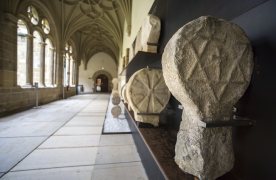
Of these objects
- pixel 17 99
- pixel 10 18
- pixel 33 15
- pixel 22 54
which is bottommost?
pixel 17 99

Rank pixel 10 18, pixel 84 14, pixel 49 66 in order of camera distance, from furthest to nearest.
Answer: pixel 84 14
pixel 49 66
pixel 10 18

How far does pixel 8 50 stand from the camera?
420cm

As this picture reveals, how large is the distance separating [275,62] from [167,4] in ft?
4.66

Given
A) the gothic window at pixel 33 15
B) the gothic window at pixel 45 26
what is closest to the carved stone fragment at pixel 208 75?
the gothic window at pixel 33 15

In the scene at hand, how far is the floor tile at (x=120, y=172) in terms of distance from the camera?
142cm

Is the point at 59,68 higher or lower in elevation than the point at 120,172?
higher

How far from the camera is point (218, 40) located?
0.61 m

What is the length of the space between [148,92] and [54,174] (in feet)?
3.79

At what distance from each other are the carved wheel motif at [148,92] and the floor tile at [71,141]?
1050mm

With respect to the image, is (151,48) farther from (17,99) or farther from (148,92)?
(17,99)

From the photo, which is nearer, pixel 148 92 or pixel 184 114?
pixel 184 114

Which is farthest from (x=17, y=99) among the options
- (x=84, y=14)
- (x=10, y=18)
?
(x=84, y=14)

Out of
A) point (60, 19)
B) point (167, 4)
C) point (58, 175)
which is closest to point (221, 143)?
point (58, 175)

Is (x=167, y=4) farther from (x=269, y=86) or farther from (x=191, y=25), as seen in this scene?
(x=269, y=86)
